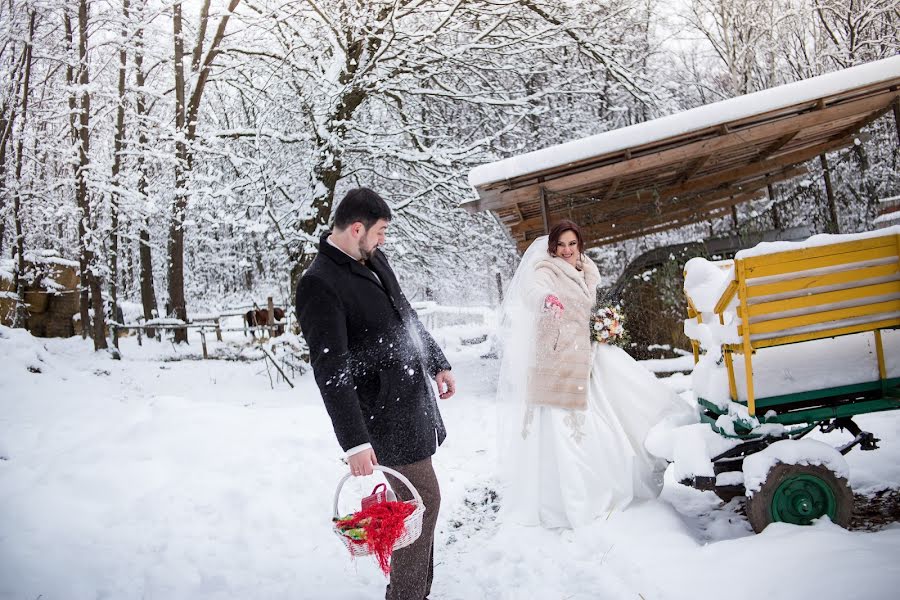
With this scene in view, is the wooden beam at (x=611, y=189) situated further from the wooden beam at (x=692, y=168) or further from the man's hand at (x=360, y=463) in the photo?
the man's hand at (x=360, y=463)

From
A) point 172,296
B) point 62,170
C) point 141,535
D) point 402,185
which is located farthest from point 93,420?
point 62,170

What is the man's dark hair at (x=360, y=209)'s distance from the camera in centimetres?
261

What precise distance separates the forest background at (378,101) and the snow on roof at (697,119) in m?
3.10

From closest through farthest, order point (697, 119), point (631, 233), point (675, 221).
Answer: point (697, 119), point (631, 233), point (675, 221)

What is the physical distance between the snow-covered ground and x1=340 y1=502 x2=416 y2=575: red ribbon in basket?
1.13 m

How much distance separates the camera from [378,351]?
2594 millimetres

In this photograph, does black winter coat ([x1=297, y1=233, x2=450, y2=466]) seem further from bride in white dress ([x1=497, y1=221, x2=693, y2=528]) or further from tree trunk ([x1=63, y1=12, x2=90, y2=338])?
tree trunk ([x1=63, y1=12, x2=90, y2=338])

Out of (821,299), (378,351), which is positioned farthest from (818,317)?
(378,351)

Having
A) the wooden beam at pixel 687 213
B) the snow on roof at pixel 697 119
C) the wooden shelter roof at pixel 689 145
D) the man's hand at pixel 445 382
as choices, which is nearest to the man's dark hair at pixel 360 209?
the man's hand at pixel 445 382

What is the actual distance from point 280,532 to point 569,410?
2.30m

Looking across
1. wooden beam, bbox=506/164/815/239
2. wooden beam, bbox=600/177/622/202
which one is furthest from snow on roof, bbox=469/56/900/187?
wooden beam, bbox=506/164/815/239

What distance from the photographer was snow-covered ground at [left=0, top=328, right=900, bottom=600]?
2725 millimetres

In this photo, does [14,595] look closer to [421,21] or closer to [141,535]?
[141,535]

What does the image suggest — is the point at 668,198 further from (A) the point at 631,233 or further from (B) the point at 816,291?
(B) the point at 816,291
